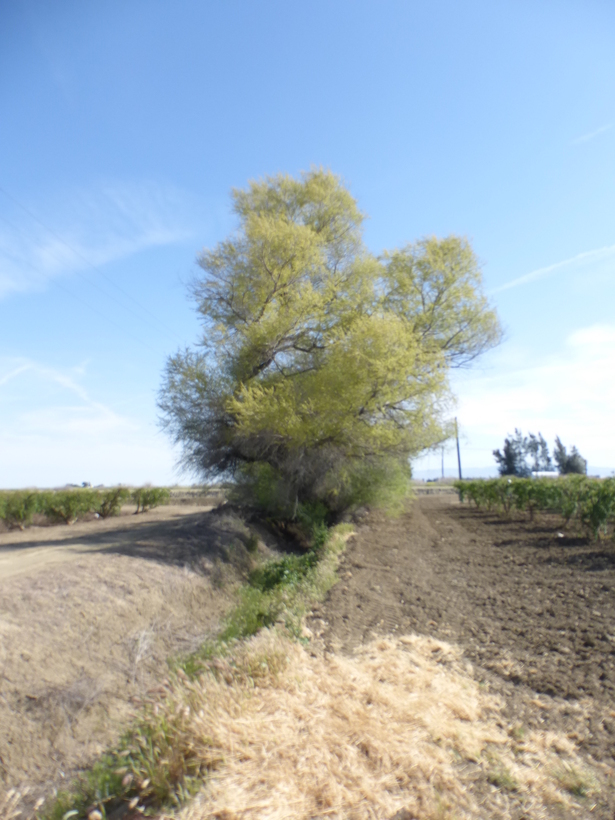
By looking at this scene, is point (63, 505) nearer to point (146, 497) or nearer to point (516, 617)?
point (146, 497)

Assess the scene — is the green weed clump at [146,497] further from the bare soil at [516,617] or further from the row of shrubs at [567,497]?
the row of shrubs at [567,497]

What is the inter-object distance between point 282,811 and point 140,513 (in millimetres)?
22623

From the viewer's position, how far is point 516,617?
6625 mm

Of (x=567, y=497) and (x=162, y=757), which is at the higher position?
(x=567, y=497)

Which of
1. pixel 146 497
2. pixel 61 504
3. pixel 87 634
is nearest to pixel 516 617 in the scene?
pixel 87 634

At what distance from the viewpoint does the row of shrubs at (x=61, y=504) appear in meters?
18.5

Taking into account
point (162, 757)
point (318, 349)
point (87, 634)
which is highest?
point (318, 349)

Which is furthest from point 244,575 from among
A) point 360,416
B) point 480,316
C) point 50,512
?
point 50,512

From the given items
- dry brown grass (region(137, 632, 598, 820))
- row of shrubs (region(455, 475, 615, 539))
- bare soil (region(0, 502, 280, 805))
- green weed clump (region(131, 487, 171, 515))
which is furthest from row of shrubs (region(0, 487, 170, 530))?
dry brown grass (region(137, 632, 598, 820))

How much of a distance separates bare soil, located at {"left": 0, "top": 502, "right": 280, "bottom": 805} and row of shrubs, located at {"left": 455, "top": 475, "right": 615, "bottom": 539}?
28.2 ft

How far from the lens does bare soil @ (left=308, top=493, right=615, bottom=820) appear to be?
13.4ft

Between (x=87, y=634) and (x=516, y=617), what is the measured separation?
537cm

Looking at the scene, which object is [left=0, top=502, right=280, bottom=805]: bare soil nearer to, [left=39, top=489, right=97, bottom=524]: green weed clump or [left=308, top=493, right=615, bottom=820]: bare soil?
[left=308, top=493, right=615, bottom=820]: bare soil

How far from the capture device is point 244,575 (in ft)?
38.8
